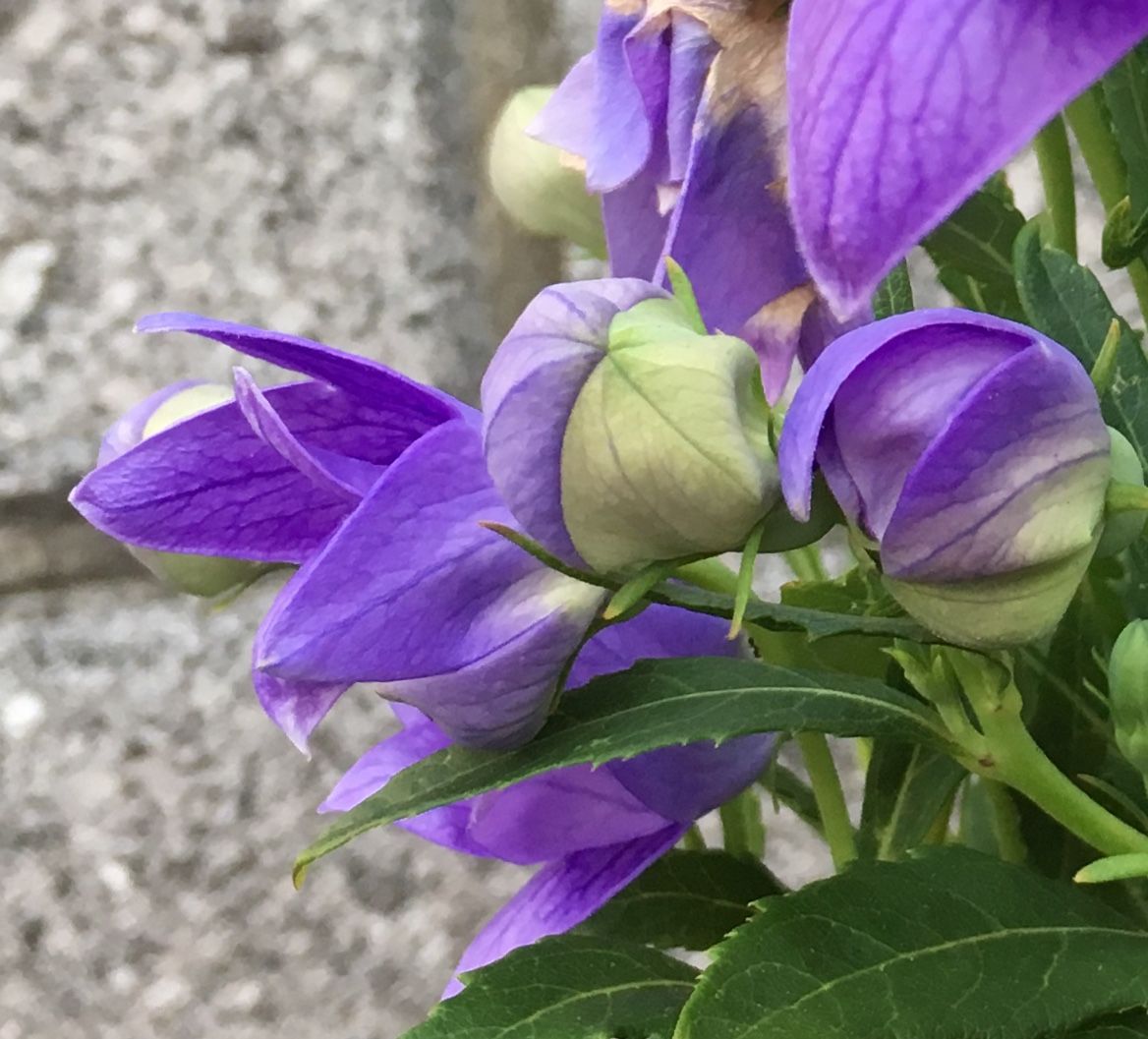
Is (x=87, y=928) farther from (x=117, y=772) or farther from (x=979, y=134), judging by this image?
(x=979, y=134)

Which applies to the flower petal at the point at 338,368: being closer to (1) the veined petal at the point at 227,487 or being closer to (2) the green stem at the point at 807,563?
(1) the veined petal at the point at 227,487

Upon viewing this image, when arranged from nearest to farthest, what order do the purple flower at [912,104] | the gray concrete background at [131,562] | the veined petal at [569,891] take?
the purple flower at [912,104]
the veined petal at [569,891]
the gray concrete background at [131,562]

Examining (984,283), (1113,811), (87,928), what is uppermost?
(984,283)

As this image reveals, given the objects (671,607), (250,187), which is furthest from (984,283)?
(250,187)

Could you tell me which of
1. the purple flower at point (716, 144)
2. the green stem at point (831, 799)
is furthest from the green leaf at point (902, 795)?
the purple flower at point (716, 144)

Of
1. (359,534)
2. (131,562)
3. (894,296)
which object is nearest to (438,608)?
(359,534)

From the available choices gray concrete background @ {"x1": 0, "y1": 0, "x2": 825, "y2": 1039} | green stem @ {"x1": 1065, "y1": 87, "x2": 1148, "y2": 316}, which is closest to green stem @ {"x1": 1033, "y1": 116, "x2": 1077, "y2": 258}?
green stem @ {"x1": 1065, "y1": 87, "x2": 1148, "y2": 316}

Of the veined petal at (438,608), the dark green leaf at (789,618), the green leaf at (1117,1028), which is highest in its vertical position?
the veined petal at (438,608)
